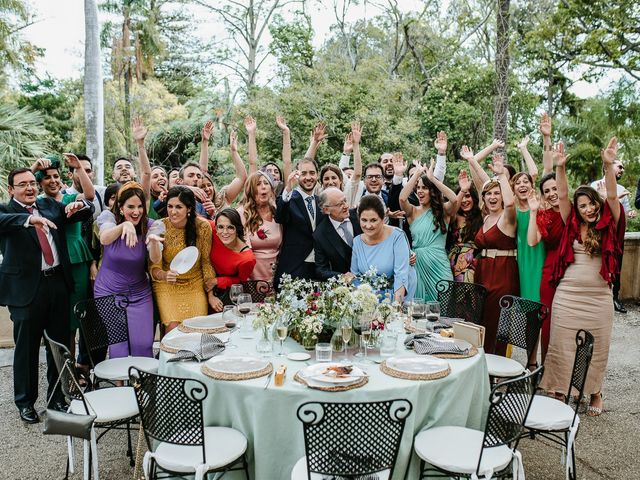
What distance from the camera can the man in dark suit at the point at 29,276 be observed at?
4.21 m

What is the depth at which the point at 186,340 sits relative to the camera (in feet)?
11.0

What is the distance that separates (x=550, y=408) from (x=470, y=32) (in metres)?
18.8

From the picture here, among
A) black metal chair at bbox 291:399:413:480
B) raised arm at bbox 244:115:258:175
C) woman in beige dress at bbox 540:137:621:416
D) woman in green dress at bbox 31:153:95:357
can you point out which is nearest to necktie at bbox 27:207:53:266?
woman in green dress at bbox 31:153:95:357

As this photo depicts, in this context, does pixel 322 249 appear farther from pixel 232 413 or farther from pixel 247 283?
pixel 232 413

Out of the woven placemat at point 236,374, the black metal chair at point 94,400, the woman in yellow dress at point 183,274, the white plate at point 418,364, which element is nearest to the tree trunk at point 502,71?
the woman in yellow dress at point 183,274

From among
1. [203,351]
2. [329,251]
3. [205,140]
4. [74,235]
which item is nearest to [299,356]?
[203,351]

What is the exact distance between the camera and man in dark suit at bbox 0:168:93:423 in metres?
4.21

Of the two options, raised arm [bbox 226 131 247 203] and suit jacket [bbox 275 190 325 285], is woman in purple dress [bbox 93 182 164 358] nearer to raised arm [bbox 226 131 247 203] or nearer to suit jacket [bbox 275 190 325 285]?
suit jacket [bbox 275 190 325 285]

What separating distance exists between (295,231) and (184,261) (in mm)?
A: 1080

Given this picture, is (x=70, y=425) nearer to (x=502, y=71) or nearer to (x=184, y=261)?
(x=184, y=261)

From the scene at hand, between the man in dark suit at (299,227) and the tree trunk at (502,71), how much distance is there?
23.2ft

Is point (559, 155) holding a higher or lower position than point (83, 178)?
higher

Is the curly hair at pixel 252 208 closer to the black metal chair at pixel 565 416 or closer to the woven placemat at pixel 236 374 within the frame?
the woven placemat at pixel 236 374

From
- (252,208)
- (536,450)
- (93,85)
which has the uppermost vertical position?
(93,85)
